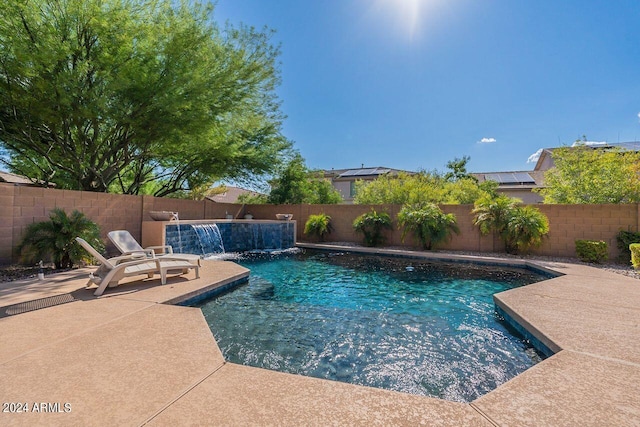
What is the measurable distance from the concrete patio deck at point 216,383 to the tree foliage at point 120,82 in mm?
6651

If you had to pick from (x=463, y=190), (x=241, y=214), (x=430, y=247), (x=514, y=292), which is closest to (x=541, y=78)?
(x=463, y=190)

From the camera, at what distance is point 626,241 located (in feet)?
29.1

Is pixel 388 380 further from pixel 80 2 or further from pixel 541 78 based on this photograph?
pixel 541 78

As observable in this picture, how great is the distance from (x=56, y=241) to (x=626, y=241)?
1448 centimetres

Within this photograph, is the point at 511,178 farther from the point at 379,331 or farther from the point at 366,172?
the point at 379,331

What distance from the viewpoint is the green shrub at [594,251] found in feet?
28.2

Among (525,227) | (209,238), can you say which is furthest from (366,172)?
(209,238)

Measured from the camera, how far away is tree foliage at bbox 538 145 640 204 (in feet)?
35.1

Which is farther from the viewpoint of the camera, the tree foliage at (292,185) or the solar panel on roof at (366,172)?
the solar panel on roof at (366,172)

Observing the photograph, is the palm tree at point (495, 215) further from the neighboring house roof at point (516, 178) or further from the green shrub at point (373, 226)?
the neighboring house roof at point (516, 178)

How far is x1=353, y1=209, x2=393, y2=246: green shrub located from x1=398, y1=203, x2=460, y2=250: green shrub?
3.60 feet

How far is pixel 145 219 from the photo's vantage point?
1045 cm

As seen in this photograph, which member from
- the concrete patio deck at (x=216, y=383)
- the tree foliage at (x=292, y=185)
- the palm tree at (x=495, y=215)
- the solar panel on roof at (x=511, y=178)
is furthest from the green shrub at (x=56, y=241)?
the solar panel on roof at (x=511, y=178)

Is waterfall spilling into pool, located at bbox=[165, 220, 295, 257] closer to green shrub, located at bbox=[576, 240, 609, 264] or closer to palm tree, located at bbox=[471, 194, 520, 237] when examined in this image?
palm tree, located at bbox=[471, 194, 520, 237]
